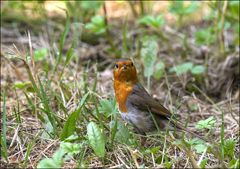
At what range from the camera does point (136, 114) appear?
405 centimetres

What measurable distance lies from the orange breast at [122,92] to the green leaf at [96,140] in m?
0.82

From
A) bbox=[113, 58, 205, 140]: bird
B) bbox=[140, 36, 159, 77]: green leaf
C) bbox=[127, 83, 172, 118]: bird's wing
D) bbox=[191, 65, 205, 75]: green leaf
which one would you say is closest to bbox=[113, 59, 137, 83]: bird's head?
bbox=[113, 58, 205, 140]: bird

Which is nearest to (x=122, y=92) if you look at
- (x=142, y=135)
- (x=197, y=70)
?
(x=142, y=135)

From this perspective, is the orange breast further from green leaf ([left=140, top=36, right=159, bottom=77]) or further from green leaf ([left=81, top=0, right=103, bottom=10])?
green leaf ([left=81, top=0, right=103, bottom=10])

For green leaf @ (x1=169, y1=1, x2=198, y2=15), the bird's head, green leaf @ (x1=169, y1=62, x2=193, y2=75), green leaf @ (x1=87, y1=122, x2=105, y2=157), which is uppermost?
green leaf @ (x1=169, y1=1, x2=198, y2=15)

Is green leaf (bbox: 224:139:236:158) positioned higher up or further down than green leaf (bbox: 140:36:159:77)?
further down

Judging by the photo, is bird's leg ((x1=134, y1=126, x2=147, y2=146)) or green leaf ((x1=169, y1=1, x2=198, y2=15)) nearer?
bird's leg ((x1=134, y1=126, x2=147, y2=146))

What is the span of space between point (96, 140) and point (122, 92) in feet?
3.15

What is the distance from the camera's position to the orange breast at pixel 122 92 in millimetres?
4062

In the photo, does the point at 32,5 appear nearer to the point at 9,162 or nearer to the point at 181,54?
the point at 181,54

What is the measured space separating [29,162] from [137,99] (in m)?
1.13

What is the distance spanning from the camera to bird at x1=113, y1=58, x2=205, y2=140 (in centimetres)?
403

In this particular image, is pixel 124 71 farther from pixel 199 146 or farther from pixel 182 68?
pixel 182 68

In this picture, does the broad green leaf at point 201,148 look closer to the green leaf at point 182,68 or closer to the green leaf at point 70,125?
the green leaf at point 70,125
